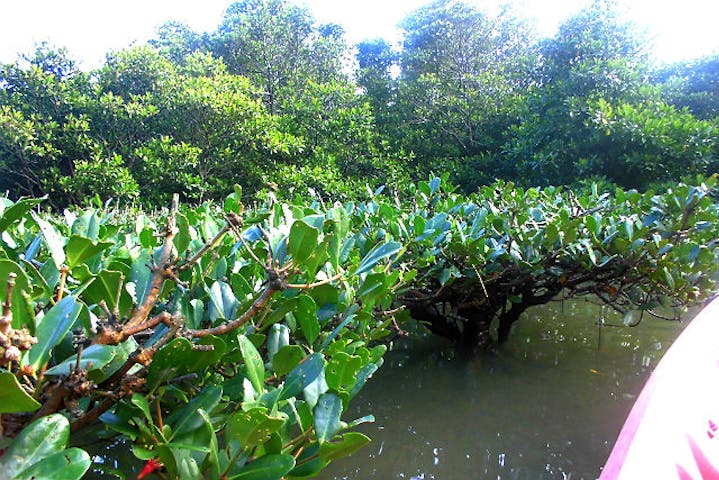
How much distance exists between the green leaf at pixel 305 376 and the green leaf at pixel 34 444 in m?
0.34

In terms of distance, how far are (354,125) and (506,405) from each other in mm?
7005

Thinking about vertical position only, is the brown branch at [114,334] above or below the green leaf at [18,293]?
below

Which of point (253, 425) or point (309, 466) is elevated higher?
point (253, 425)

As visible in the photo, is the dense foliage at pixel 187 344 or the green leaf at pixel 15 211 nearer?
the dense foliage at pixel 187 344

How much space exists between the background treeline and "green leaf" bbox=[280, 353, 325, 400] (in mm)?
6107

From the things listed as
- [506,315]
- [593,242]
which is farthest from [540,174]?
[593,242]

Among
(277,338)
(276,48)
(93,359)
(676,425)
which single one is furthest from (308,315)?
(276,48)

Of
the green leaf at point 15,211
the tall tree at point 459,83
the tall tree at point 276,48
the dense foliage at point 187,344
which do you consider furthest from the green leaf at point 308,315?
the tall tree at point 276,48

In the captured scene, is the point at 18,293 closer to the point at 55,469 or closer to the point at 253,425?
the point at 55,469

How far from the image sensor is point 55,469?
629mm

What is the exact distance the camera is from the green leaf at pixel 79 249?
87 cm

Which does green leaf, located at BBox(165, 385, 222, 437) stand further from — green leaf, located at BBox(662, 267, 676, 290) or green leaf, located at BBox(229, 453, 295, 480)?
green leaf, located at BBox(662, 267, 676, 290)

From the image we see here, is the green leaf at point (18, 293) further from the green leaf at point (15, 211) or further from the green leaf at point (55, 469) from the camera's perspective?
the green leaf at point (15, 211)

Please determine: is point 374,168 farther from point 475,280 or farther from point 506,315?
point 475,280
